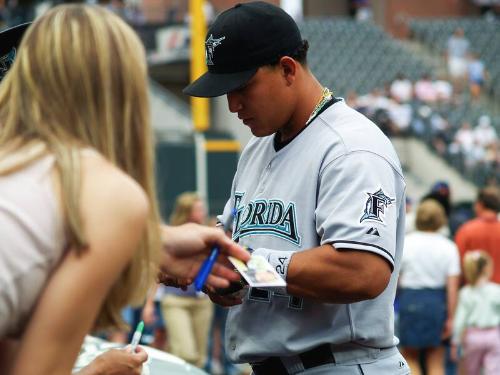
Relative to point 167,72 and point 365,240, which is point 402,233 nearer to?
point 365,240

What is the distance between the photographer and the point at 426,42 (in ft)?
103

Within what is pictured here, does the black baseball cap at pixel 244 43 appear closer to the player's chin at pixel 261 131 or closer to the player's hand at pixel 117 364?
the player's chin at pixel 261 131

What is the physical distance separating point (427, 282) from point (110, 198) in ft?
24.5

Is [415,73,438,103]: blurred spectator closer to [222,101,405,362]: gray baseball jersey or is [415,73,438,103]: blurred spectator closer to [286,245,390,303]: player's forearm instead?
[222,101,405,362]: gray baseball jersey

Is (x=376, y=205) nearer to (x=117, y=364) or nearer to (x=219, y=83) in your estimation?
(x=219, y=83)

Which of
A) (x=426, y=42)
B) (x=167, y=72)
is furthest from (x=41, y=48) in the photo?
(x=426, y=42)

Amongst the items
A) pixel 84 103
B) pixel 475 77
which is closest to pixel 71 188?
pixel 84 103

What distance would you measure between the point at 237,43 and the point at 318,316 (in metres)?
0.87

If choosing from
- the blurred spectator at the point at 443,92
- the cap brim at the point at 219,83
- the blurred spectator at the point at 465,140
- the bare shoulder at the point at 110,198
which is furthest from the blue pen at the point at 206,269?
the blurred spectator at the point at 443,92

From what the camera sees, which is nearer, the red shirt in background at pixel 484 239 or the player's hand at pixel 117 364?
the player's hand at pixel 117 364

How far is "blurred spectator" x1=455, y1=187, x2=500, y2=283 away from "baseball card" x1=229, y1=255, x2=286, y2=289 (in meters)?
7.52

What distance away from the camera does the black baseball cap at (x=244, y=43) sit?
3.32m

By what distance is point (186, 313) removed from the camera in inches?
409

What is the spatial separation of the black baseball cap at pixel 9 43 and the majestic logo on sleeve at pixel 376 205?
3.92 feet
